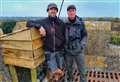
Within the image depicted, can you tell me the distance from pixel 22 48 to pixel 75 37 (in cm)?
89

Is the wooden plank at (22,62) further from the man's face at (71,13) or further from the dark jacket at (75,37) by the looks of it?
the man's face at (71,13)

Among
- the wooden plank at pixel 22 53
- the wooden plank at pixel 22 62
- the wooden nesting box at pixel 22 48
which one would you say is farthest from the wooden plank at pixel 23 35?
the wooden plank at pixel 22 62

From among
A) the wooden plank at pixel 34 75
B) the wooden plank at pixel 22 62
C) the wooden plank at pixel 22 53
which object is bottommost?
the wooden plank at pixel 34 75

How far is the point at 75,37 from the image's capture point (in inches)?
165

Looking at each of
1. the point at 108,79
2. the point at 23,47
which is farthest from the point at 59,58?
the point at 108,79

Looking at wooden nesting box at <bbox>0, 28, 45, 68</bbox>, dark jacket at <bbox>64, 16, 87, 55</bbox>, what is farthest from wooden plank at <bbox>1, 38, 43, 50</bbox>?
dark jacket at <bbox>64, 16, 87, 55</bbox>

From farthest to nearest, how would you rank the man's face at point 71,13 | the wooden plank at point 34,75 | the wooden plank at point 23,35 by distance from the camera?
1. the man's face at point 71,13
2. the wooden plank at point 34,75
3. the wooden plank at point 23,35

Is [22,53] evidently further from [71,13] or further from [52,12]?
[71,13]

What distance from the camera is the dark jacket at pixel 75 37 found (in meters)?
4.15

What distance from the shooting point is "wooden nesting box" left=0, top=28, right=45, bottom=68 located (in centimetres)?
359

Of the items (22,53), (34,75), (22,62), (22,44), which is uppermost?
(22,44)

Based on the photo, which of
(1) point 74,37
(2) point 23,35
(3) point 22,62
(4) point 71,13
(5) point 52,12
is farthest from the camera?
(1) point 74,37

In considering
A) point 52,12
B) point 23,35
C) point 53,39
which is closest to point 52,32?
point 53,39

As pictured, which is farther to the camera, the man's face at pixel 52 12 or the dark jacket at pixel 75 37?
the dark jacket at pixel 75 37
